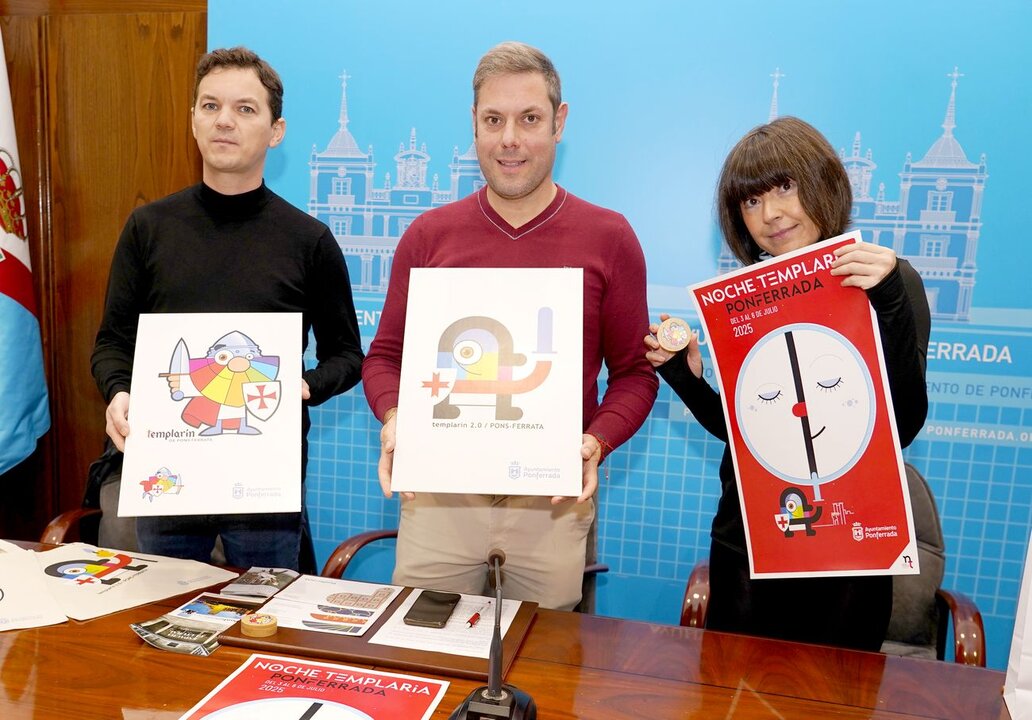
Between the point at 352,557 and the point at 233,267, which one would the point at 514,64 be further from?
the point at 352,557

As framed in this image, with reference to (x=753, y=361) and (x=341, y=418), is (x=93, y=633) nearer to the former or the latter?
(x=753, y=361)

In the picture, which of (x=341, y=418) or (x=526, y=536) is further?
(x=341, y=418)

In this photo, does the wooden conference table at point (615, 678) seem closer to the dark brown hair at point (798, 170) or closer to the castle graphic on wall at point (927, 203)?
the dark brown hair at point (798, 170)

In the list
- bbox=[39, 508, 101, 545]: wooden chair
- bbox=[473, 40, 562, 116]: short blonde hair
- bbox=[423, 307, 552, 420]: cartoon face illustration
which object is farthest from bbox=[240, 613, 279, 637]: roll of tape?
bbox=[473, 40, 562, 116]: short blonde hair

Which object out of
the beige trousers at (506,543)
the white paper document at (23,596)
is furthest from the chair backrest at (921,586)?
the white paper document at (23,596)

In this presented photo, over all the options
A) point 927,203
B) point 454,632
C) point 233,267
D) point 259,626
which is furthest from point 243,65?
point 927,203

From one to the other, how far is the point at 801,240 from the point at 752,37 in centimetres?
131

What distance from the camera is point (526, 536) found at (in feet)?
5.68

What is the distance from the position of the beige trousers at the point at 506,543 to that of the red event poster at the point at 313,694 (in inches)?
20.8

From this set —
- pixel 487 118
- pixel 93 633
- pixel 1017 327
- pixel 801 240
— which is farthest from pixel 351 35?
pixel 1017 327

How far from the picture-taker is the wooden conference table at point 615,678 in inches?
44.9

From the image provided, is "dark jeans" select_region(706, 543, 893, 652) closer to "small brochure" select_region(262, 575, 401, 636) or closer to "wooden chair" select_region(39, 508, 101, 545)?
"small brochure" select_region(262, 575, 401, 636)

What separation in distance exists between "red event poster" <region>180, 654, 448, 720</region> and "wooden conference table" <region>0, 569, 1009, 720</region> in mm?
31

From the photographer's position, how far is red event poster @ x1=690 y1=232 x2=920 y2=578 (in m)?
1.41
